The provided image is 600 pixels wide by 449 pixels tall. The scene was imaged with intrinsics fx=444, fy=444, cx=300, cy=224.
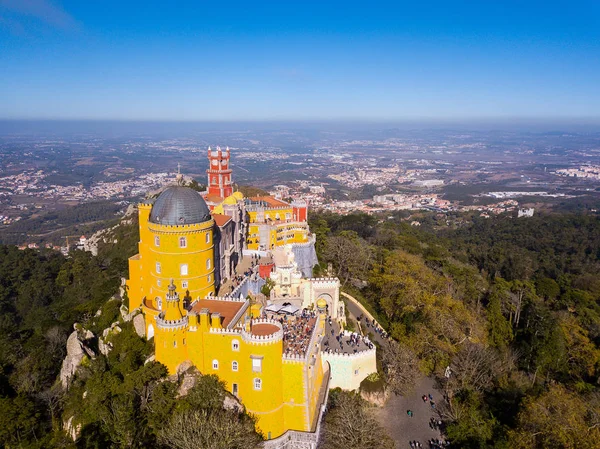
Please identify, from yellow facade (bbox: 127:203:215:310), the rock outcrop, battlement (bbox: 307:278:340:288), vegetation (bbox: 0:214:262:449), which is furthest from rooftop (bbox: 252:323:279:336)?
the rock outcrop

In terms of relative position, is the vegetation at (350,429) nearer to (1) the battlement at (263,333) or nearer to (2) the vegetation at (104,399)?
(2) the vegetation at (104,399)

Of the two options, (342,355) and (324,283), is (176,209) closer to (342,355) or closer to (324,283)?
(324,283)

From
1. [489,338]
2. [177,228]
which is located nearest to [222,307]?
[177,228]

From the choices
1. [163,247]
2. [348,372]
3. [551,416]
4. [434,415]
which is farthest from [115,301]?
[551,416]

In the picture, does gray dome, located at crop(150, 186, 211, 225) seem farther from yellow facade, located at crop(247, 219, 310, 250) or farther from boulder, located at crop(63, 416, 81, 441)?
yellow facade, located at crop(247, 219, 310, 250)

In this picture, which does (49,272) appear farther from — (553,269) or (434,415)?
(553,269)
